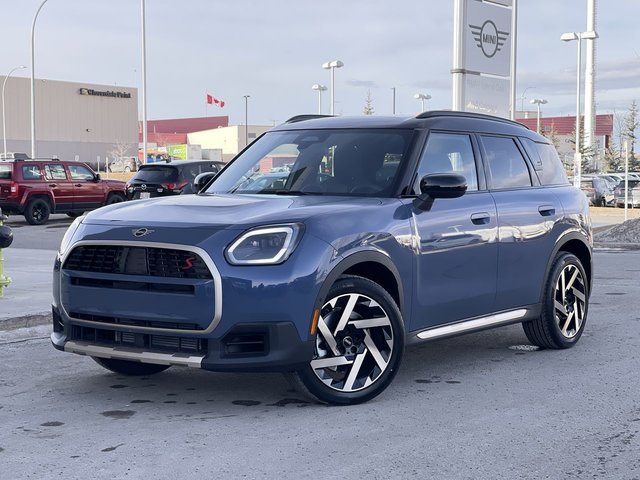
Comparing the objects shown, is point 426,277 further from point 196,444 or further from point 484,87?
point 484,87

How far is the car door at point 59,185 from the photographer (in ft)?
88.1

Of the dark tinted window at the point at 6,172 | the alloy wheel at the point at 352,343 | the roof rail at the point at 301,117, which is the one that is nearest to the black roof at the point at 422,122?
the roof rail at the point at 301,117

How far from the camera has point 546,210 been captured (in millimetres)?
7516

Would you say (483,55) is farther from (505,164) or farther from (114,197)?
(505,164)

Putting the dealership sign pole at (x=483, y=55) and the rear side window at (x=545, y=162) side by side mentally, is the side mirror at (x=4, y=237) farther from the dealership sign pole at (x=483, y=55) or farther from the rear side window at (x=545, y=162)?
the dealership sign pole at (x=483, y=55)

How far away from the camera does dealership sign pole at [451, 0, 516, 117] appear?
74.9ft

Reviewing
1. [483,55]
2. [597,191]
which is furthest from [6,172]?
[597,191]

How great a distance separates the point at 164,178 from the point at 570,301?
17489 mm

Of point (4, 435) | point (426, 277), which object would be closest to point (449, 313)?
point (426, 277)

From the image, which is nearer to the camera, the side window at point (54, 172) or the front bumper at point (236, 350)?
the front bumper at point (236, 350)

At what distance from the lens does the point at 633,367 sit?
277 inches

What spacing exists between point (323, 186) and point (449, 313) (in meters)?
1.19

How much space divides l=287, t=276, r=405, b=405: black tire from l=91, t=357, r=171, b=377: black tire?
1450 millimetres

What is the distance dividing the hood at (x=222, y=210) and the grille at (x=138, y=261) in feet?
0.59
